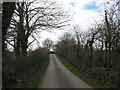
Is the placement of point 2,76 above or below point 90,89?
above

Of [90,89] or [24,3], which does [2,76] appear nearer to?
[90,89]

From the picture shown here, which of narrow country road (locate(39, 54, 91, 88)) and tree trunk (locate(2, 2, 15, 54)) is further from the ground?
tree trunk (locate(2, 2, 15, 54))

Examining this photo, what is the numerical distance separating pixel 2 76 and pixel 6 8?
6.75 m

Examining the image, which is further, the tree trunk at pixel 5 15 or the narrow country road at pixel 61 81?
the narrow country road at pixel 61 81

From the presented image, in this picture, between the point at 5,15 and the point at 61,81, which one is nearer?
the point at 5,15

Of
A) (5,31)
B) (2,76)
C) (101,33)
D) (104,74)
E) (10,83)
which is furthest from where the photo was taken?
(101,33)

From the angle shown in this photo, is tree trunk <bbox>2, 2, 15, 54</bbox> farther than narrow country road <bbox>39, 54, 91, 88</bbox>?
No

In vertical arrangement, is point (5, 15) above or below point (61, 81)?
above

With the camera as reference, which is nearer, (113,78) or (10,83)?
(10,83)

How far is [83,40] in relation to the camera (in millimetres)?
41531

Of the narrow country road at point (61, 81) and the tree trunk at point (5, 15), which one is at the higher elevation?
the tree trunk at point (5, 15)

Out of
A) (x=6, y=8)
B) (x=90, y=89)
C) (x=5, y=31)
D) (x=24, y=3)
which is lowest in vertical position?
(x=90, y=89)

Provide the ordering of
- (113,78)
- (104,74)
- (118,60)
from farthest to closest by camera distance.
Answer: (118,60) < (104,74) < (113,78)

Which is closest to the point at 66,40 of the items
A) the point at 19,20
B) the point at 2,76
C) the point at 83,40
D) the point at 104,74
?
the point at 83,40
